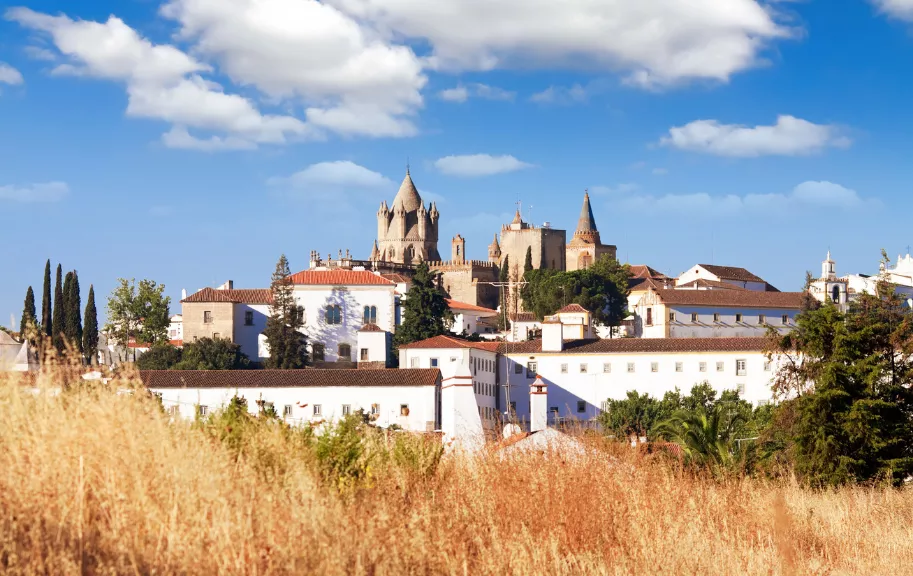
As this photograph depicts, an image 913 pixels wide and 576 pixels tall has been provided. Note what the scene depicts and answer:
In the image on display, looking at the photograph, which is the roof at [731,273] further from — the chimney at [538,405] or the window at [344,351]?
the chimney at [538,405]

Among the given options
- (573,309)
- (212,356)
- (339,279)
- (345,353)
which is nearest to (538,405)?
(212,356)

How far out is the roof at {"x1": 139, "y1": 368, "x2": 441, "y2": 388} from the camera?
55750mm

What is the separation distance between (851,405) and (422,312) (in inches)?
1975

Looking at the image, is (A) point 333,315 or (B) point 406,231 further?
(B) point 406,231

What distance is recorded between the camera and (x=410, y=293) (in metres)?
76.8

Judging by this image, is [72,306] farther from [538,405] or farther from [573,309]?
[538,405]

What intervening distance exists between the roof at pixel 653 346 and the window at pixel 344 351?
36.0 feet

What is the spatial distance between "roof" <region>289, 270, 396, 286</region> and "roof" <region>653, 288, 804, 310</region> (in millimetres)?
16760

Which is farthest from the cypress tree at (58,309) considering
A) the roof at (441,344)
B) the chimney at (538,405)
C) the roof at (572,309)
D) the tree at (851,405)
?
the tree at (851,405)

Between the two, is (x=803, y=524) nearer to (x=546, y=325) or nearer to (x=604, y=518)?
(x=604, y=518)

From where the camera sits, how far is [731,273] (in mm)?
105438

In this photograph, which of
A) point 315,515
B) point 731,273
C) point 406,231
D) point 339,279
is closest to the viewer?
point 315,515

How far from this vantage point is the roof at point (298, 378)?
183 feet

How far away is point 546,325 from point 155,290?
2984cm
